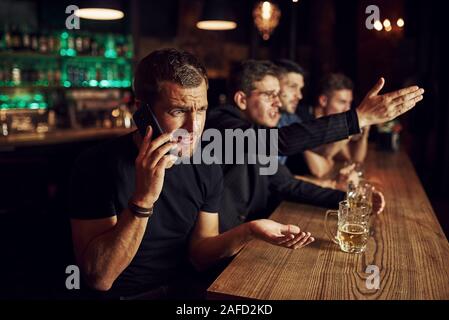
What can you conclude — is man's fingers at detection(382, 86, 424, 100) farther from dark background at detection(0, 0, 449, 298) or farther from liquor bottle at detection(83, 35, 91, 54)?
liquor bottle at detection(83, 35, 91, 54)

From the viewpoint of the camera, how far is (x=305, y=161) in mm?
3188

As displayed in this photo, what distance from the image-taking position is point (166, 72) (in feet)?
5.55

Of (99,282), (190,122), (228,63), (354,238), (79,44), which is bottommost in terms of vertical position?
(99,282)

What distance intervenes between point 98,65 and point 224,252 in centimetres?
523

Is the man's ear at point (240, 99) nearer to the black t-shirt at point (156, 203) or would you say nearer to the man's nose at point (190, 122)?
the black t-shirt at point (156, 203)

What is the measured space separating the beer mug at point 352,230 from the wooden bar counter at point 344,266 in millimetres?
28

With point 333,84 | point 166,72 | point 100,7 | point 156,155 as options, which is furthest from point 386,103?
point 100,7

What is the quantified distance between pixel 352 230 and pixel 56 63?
17.6ft

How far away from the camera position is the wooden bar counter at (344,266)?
4.25ft

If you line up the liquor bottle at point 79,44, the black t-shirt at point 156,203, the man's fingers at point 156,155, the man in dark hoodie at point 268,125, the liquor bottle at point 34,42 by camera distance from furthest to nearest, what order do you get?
the liquor bottle at point 79,44, the liquor bottle at point 34,42, the man in dark hoodie at point 268,125, the black t-shirt at point 156,203, the man's fingers at point 156,155

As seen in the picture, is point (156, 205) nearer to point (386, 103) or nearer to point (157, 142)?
point (157, 142)

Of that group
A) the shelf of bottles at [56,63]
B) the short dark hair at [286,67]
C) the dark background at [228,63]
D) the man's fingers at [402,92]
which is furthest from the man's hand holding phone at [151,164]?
the shelf of bottles at [56,63]

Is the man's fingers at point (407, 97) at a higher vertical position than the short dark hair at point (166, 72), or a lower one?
lower
